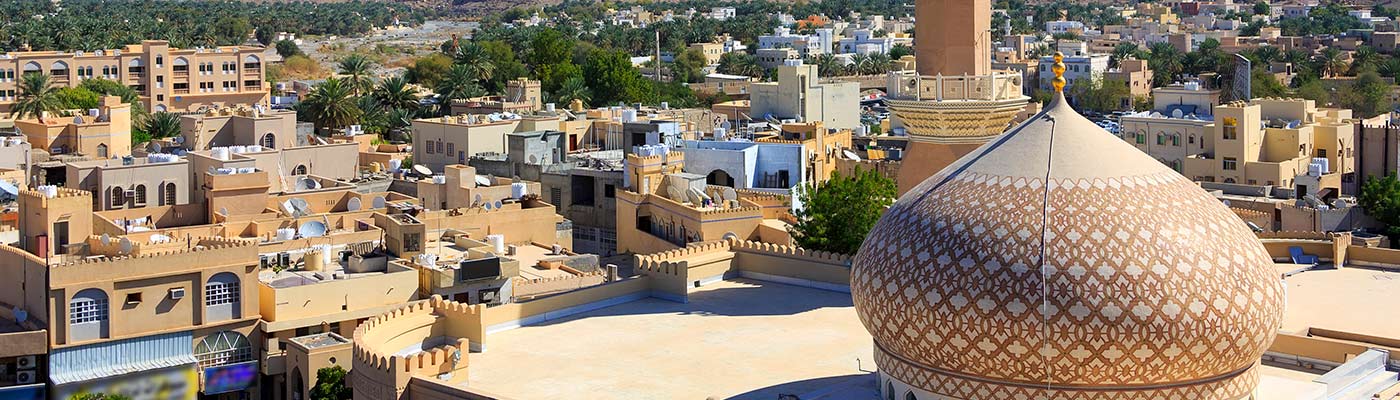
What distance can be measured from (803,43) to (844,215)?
6133 cm

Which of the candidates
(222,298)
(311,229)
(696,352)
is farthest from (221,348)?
(696,352)

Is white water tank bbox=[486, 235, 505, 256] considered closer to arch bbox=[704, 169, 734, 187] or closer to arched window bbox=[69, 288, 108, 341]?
arched window bbox=[69, 288, 108, 341]

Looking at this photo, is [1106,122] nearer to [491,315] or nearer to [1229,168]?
[1229,168]

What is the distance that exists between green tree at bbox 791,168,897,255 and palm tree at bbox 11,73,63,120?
23.2 m

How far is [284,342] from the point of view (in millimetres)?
21125

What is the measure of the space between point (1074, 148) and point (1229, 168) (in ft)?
76.1

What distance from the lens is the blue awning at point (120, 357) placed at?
20.2 m

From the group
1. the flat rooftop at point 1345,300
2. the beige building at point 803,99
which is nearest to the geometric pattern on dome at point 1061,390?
the flat rooftop at point 1345,300

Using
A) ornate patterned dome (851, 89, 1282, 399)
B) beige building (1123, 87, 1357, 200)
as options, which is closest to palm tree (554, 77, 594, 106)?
beige building (1123, 87, 1357, 200)

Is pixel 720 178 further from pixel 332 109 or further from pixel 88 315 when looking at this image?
pixel 332 109

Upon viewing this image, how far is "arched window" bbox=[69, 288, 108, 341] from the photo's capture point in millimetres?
20109

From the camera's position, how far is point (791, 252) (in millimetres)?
19359

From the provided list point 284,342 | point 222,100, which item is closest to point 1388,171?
point 284,342

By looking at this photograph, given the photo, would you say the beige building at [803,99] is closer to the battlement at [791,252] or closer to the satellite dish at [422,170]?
the satellite dish at [422,170]
